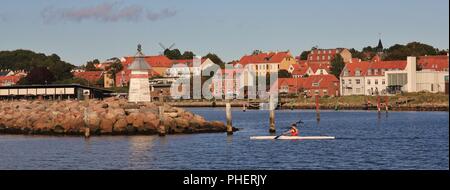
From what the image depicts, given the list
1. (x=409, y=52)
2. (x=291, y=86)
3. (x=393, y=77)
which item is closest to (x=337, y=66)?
(x=409, y=52)

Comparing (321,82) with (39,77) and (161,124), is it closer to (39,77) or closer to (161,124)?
(39,77)

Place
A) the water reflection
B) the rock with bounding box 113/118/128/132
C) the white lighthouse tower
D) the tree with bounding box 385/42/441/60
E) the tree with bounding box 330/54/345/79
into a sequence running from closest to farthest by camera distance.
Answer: the water reflection < the rock with bounding box 113/118/128/132 < the white lighthouse tower < the tree with bounding box 385/42/441/60 < the tree with bounding box 330/54/345/79

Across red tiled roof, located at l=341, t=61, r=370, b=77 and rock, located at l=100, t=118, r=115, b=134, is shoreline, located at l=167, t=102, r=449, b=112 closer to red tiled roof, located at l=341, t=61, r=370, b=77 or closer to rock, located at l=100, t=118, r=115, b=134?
red tiled roof, located at l=341, t=61, r=370, b=77

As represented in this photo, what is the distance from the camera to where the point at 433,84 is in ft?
484

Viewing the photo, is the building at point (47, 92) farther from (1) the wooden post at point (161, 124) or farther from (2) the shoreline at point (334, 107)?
(1) the wooden post at point (161, 124)

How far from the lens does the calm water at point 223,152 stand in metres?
45.1

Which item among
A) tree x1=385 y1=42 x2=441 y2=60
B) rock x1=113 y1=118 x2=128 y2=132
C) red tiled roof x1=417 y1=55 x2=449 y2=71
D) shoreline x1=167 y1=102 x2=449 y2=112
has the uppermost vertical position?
tree x1=385 y1=42 x2=441 y2=60

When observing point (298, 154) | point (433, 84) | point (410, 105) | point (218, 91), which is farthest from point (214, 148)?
point (218, 91)

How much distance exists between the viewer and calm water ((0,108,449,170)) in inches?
1775

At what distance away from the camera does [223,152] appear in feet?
168

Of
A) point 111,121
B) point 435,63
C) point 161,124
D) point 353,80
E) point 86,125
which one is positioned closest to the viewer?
point 161,124

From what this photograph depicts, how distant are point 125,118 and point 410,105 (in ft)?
236

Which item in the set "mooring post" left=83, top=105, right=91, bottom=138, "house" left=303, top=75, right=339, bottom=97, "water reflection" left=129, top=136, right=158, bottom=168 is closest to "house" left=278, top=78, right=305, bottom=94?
"house" left=303, top=75, right=339, bottom=97

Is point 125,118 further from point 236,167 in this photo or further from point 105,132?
point 236,167
